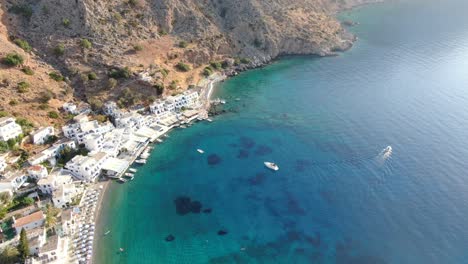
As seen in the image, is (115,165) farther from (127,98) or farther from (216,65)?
(216,65)

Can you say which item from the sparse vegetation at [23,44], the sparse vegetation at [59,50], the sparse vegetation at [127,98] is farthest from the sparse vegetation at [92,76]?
the sparse vegetation at [23,44]

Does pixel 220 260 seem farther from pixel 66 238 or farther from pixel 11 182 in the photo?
pixel 11 182

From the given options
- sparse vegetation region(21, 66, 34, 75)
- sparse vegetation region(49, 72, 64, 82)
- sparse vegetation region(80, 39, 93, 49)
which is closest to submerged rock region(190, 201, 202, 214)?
sparse vegetation region(49, 72, 64, 82)

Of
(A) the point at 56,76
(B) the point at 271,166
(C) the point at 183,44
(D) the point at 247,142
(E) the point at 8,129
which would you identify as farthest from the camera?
(C) the point at 183,44

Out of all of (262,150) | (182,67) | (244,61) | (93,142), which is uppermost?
(244,61)

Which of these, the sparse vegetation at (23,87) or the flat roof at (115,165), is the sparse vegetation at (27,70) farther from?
the flat roof at (115,165)

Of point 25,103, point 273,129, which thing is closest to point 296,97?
point 273,129

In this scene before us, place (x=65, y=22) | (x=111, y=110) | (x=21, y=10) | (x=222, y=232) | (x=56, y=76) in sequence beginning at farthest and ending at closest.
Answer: (x=21, y=10)
(x=65, y=22)
(x=56, y=76)
(x=111, y=110)
(x=222, y=232)

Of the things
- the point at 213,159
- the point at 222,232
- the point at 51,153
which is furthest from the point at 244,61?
the point at 222,232
